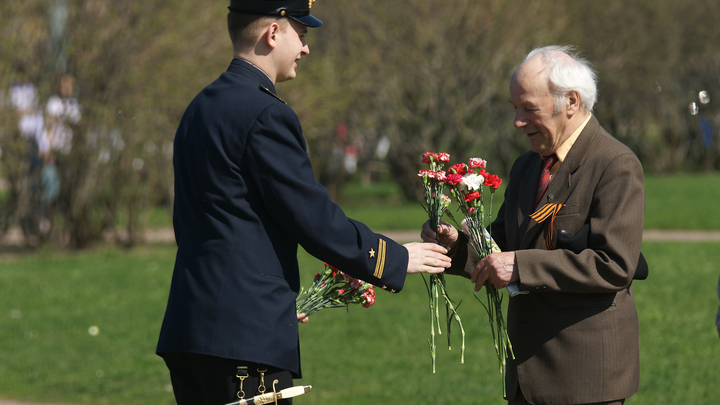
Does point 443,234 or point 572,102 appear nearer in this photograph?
point 572,102

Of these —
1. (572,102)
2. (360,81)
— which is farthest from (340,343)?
(360,81)

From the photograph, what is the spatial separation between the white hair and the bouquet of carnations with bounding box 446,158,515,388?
14.2 inches

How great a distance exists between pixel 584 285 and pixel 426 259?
0.55 metres

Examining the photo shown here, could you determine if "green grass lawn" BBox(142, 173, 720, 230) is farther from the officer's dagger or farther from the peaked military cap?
the officer's dagger

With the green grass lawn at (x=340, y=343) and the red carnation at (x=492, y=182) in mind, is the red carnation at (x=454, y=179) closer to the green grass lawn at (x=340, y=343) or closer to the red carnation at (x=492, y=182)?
the red carnation at (x=492, y=182)

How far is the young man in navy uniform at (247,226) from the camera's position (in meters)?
2.58

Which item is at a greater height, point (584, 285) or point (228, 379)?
point (584, 285)

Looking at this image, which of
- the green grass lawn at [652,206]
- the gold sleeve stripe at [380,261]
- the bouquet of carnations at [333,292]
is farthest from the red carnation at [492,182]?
the green grass lawn at [652,206]

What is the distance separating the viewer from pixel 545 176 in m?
3.13

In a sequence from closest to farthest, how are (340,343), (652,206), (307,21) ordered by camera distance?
(307,21) → (340,343) → (652,206)

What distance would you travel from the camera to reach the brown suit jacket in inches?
111

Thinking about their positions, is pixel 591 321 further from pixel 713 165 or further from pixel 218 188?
pixel 713 165

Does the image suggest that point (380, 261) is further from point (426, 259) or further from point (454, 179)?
point (454, 179)

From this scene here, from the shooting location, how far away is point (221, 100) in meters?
2.64
